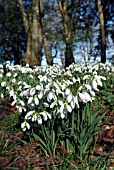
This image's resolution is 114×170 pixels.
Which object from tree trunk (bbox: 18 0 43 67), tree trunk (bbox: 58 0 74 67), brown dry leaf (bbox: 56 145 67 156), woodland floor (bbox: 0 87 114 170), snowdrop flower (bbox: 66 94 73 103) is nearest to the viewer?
snowdrop flower (bbox: 66 94 73 103)

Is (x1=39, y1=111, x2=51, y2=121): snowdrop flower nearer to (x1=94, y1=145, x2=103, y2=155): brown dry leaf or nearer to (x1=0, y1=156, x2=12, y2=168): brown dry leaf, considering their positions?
(x1=0, y1=156, x2=12, y2=168): brown dry leaf

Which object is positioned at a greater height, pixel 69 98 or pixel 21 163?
pixel 69 98

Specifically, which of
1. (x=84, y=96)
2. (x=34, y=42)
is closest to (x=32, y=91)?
(x=84, y=96)

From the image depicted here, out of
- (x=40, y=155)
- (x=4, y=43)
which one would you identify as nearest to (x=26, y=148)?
(x=40, y=155)

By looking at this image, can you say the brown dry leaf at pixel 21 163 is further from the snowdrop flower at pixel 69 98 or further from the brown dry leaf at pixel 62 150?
the snowdrop flower at pixel 69 98

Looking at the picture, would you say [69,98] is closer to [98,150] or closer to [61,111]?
Result: [61,111]

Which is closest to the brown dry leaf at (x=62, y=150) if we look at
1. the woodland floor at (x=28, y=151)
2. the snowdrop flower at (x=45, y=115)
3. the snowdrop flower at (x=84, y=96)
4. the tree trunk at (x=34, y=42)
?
the woodland floor at (x=28, y=151)

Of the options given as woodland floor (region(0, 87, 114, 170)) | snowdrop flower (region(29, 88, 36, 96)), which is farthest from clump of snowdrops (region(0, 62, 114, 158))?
woodland floor (region(0, 87, 114, 170))

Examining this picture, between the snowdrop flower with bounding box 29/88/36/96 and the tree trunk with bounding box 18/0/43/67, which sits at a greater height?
the tree trunk with bounding box 18/0/43/67
